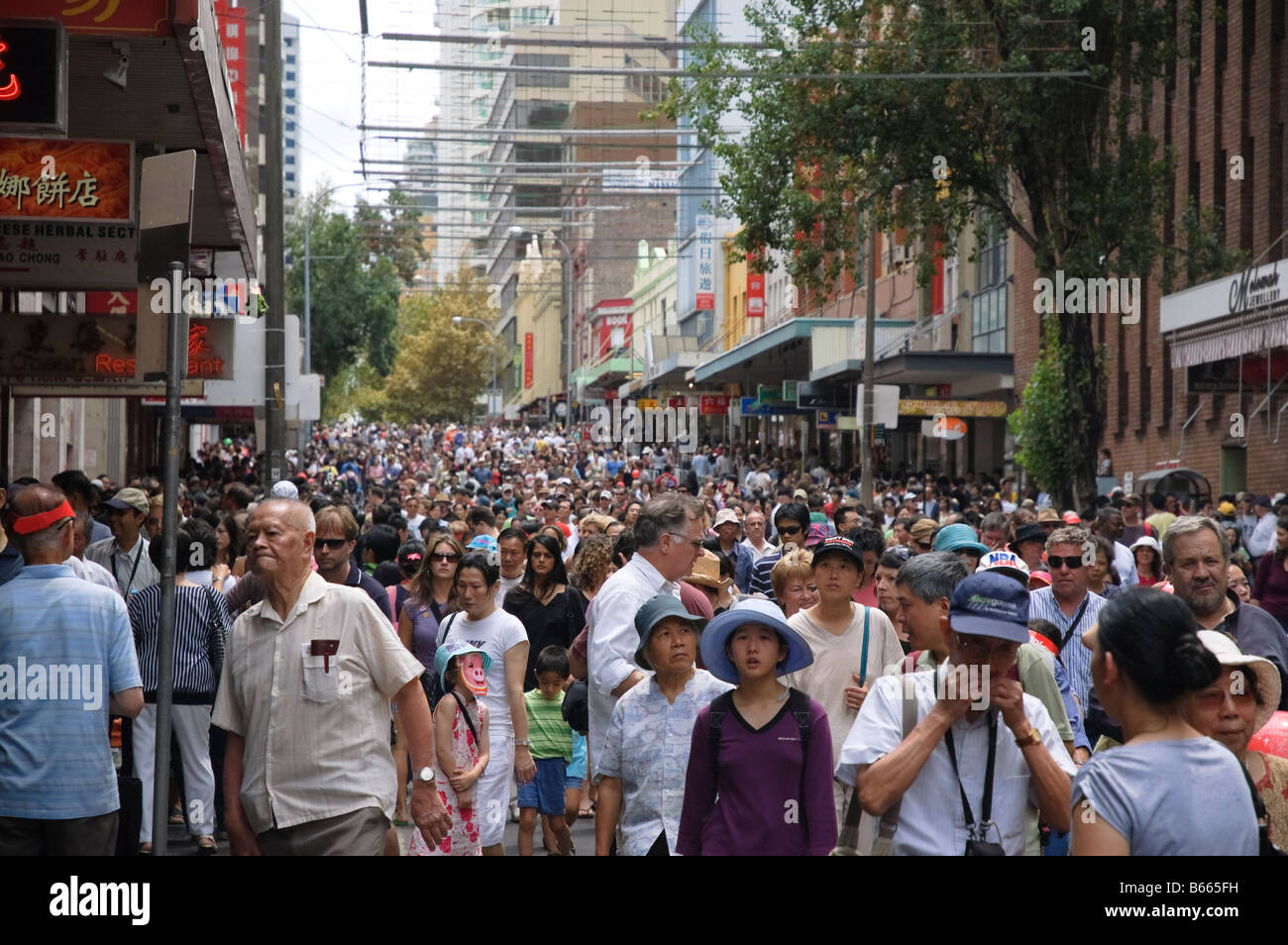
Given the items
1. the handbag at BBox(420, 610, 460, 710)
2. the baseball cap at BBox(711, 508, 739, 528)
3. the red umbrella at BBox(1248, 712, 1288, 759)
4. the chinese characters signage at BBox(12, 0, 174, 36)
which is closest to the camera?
the red umbrella at BBox(1248, 712, 1288, 759)

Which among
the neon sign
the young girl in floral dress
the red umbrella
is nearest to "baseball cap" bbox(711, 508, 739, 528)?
the young girl in floral dress

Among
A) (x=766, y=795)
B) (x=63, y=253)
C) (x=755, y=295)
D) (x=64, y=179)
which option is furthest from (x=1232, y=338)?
(x=755, y=295)

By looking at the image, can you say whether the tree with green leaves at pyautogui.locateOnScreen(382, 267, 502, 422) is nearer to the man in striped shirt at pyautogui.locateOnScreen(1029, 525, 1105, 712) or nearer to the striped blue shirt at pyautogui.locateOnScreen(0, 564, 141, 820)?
the man in striped shirt at pyautogui.locateOnScreen(1029, 525, 1105, 712)

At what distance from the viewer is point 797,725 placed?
209 inches

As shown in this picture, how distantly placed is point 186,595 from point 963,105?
1773 centimetres

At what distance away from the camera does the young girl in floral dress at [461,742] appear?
790 cm

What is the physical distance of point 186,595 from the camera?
9.02m

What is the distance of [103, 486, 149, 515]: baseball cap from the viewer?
10297 millimetres

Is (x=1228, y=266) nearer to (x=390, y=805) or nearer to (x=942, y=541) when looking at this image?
(x=942, y=541)

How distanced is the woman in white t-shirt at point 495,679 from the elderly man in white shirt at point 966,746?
4016mm

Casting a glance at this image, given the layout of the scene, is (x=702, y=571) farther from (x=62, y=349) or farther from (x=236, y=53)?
(x=236, y=53)

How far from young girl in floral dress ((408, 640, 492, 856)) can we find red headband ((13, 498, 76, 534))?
2.32 meters

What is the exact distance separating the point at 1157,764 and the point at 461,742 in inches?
192

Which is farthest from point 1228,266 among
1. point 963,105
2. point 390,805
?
point 390,805
